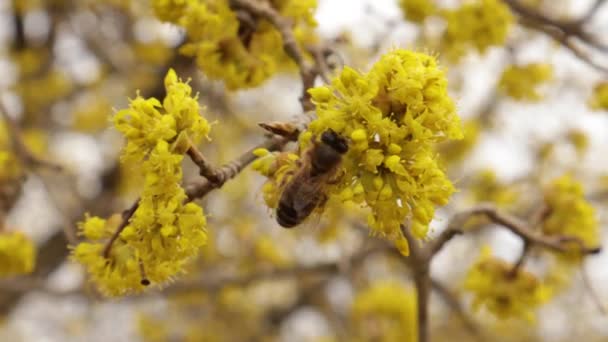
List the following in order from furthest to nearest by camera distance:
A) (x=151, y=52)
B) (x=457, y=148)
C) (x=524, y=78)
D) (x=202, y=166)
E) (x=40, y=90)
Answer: (x=40, y=90) < (x=151, y=52) < (x=457, y=148) < (x=524, y=78) < (x=202, y=166)

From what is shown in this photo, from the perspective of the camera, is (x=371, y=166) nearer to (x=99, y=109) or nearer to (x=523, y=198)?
(x=523, y=198)

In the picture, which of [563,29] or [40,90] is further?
[40,90]

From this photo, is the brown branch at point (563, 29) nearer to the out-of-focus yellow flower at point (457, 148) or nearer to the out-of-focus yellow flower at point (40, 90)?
the out-of-focus yellow flower at point (457, 148)

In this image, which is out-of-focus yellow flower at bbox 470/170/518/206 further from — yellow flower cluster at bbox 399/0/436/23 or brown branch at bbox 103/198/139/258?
brown branch at bbox 103/198/139/258

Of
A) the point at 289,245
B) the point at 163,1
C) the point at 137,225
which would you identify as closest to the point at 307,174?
the point at 137,225

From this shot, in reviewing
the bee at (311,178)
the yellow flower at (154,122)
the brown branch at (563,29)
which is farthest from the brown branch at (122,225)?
the brown branch at (563,29)

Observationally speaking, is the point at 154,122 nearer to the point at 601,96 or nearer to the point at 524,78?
the point at 601,96

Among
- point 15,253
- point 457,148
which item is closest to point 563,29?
point 15,253
